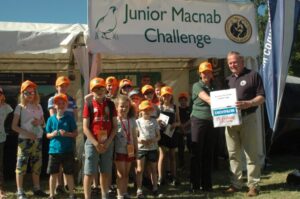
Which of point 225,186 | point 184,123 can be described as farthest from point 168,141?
point 225,186

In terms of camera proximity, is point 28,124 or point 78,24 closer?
point 28,124

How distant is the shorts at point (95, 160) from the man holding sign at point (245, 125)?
1.83 metres

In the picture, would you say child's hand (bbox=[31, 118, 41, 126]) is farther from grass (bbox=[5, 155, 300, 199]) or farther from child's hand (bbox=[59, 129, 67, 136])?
grass (bbox=[5, 155, 300, 199])

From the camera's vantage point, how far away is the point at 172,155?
7488mm

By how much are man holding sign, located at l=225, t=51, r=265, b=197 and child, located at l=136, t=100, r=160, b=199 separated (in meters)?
1.06

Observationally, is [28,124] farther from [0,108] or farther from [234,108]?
[234,108]

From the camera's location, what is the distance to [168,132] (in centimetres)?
722

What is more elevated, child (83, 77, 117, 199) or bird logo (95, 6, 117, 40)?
bird logo (95, 6, 117, 40)

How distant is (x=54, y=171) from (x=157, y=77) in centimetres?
534

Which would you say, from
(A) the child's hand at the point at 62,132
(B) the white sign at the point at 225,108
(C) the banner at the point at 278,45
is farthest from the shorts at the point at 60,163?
(C) the banner at the point at 278,45

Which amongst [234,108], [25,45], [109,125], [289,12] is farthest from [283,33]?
[25,45]

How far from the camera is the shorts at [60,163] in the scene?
19.7 feet

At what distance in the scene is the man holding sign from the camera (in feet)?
20.2

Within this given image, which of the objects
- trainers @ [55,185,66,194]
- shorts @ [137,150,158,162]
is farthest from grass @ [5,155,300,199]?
shorts @ [137,150,158,162]
